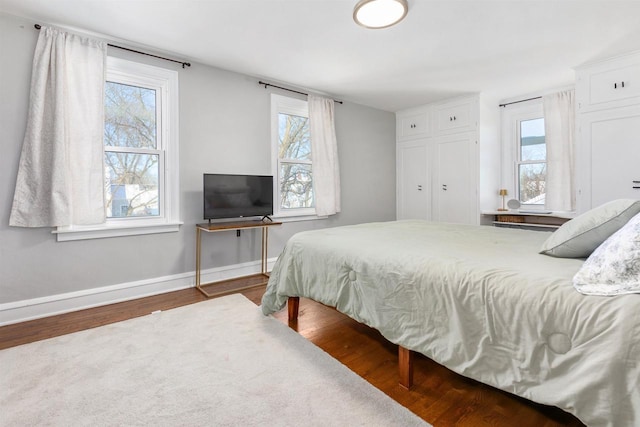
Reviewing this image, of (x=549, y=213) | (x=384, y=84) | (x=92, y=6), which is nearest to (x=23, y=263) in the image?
(x=92, y=6)

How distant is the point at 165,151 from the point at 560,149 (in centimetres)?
486

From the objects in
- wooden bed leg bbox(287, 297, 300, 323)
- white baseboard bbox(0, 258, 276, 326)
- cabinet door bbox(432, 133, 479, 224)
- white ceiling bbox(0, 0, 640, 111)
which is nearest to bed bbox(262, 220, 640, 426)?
wooden bed leg bbox(287, 297, 300, 323)

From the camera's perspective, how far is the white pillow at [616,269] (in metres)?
1.00

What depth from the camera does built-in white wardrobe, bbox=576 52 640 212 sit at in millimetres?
3164

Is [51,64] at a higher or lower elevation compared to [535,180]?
higher

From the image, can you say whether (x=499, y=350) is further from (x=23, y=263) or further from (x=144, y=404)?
→ (x=23, y=263)

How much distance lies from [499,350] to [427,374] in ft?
1.99

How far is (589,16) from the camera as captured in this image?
246 cm

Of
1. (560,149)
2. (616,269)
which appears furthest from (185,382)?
(560,149)

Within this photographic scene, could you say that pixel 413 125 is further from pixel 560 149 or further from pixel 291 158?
pixel 291 158

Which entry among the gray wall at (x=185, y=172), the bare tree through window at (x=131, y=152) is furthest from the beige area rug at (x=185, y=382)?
the bare tree through window at (x=131, y=152)

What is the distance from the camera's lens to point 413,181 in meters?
5.19

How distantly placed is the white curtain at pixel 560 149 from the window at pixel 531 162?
0.64ft

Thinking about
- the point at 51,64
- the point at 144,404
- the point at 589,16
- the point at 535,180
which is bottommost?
the point at 144,404
